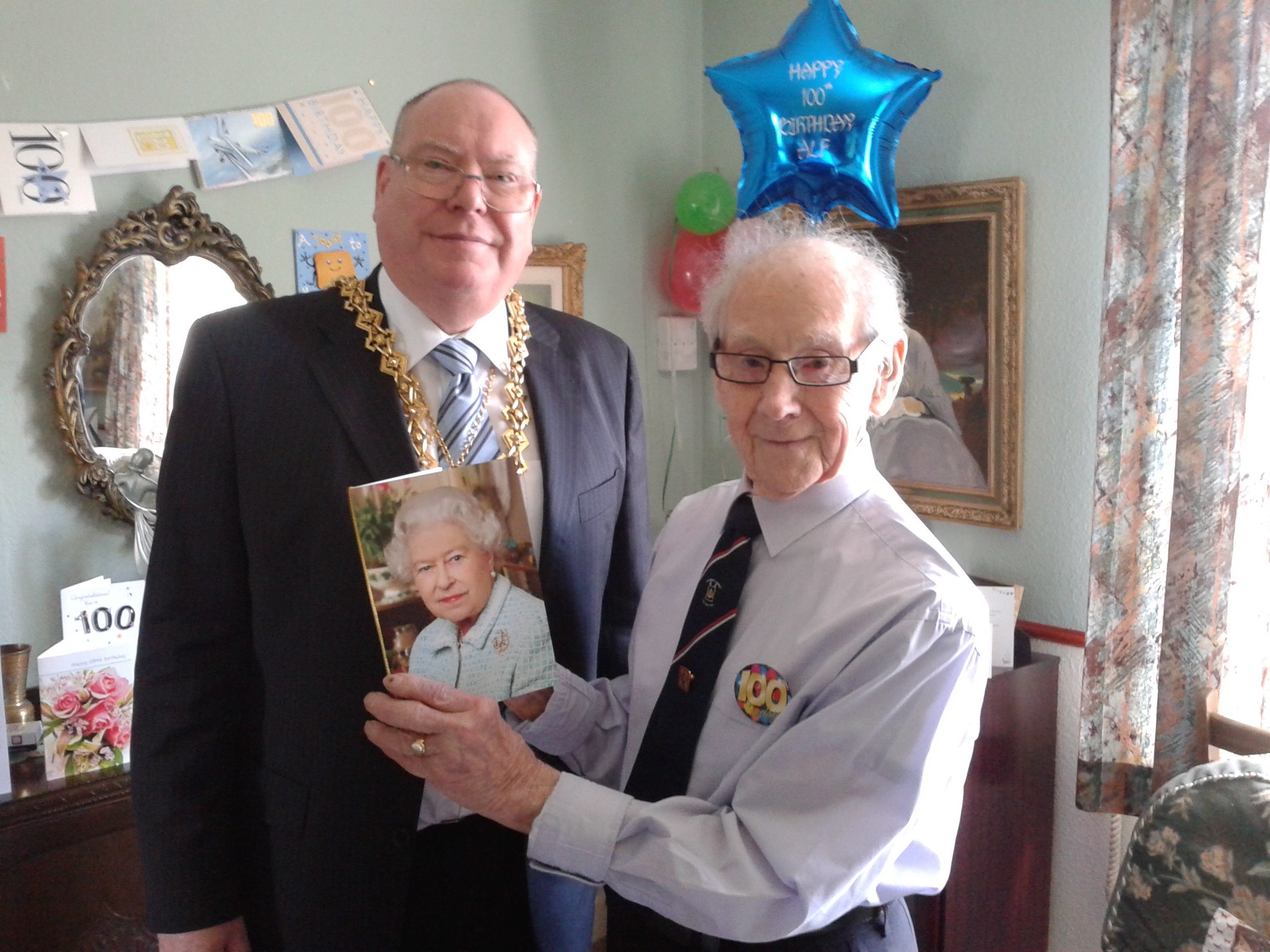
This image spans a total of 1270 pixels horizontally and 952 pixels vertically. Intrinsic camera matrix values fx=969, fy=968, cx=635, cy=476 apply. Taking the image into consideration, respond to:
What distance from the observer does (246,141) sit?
2297 millimetres

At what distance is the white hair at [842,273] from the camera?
1196mm

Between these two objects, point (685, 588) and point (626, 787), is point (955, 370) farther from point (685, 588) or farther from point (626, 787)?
point (626, 787)

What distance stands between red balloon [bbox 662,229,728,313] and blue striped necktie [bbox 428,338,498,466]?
5.71 feet

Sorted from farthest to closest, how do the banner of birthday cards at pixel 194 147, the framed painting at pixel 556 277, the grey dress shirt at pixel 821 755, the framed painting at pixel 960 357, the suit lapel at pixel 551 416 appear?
the framed painting at pixel 556 277, the framed painting at pixel 960 357, the banner of birthday cards at pixel 194 147, the suit lapel at pixel 551 416, the grey dress shirt at pixel 821 755

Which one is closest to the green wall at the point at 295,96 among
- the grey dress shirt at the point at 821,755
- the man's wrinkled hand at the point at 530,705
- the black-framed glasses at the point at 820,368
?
the man's wrinkled hand at the point at 530,705

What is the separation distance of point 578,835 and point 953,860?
5.17ft

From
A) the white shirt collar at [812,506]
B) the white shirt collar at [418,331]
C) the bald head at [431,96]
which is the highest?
the bald head at [431,96]

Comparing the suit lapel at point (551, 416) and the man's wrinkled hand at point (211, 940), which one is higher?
the suit lapel at point (551, 416)

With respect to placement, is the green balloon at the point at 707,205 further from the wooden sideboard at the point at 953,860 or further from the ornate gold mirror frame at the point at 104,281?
the wooden sideboard at the point at 953,860

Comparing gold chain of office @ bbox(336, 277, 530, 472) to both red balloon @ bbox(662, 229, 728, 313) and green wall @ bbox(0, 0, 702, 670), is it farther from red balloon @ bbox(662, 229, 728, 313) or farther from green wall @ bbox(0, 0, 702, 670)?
red balloon @ bbox(662, 229, 728, 313)

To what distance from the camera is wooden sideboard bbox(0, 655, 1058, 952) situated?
69.0 inches

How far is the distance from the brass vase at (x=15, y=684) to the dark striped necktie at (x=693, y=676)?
137 cm

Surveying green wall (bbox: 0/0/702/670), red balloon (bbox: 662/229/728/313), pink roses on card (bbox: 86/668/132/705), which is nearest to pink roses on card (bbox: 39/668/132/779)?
pink roses on card (bbox: 86/668/132/705)

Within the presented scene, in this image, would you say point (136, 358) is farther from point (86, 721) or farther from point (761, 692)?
point (761, 692)
